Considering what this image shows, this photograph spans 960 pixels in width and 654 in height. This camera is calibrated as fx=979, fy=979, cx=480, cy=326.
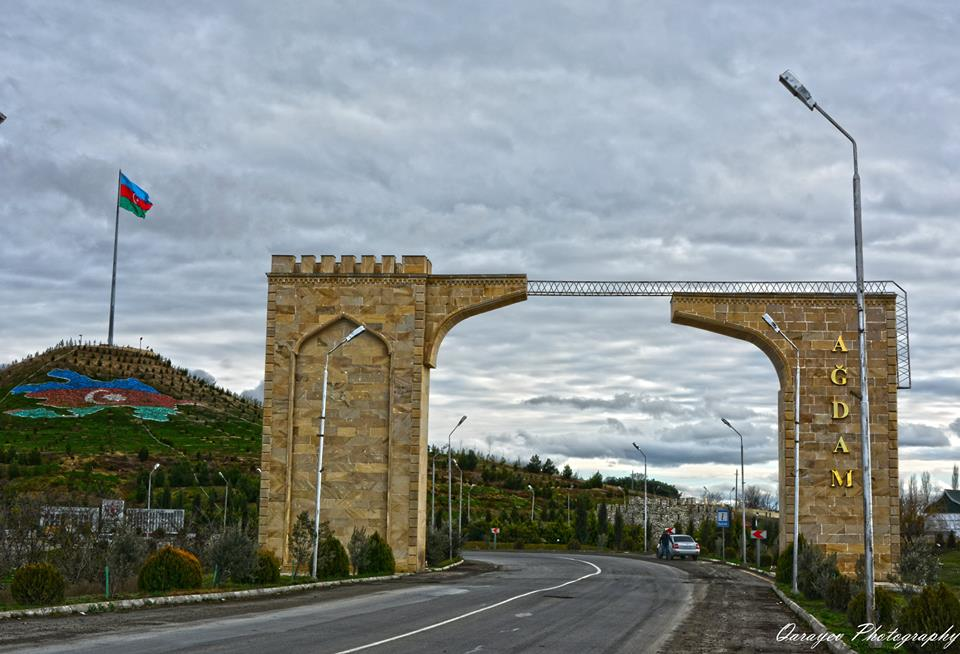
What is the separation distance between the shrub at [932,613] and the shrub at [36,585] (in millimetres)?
16326

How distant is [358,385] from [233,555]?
1186 centimetres

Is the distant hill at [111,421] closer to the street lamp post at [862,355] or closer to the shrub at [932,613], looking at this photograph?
the street lamp post at [862,355]

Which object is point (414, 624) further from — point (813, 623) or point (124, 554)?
point (124, 554)

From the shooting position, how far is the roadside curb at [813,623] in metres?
15.5

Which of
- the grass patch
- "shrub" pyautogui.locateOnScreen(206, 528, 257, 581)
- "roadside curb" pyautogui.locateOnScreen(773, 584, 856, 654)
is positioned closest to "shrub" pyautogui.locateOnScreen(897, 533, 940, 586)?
the grass patch

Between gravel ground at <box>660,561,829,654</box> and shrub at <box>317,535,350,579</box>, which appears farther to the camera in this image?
shrub at <box>317,535,350,579</box>

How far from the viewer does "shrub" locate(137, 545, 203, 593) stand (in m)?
24.2

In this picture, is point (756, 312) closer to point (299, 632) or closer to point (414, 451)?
point (414, 451)

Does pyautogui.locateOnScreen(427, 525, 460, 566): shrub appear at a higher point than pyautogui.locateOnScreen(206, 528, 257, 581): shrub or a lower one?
lower

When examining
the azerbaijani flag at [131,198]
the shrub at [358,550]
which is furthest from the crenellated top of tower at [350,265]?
the azerbaijani flag at [131,198]

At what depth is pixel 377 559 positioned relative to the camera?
1383 inches

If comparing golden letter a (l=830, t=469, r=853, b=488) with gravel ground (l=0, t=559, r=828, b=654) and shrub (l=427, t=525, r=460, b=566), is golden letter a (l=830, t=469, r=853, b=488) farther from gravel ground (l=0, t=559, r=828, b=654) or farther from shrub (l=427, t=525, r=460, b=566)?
shrub (l=427, t=525, r=460, b=566)

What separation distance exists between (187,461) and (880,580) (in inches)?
2671

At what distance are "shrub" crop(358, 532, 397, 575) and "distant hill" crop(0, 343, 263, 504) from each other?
4324 centimetres
